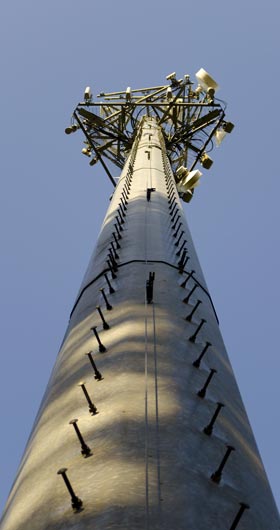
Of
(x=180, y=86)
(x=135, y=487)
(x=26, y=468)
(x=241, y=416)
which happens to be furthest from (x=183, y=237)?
(x=180, y=86)

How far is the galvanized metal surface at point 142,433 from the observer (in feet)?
10.6

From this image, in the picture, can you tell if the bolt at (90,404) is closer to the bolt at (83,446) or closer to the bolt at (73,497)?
the bolt at (83,446)

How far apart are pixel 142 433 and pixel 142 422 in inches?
5.6

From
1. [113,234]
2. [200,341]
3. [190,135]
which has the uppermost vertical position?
[190,135]

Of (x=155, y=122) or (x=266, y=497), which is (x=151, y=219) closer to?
(x=266, y=497)

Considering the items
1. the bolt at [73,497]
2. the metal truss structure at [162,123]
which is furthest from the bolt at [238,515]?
the metal truss structure at [162,123]

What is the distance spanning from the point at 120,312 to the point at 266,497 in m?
2.51

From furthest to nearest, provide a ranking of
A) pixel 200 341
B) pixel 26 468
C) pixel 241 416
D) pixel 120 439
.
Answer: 1. pixel 200 341
2. pixel 241 416
3. pixel 26 468
4. pixel 120 439

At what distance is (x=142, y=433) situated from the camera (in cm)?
382

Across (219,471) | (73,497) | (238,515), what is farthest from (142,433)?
(238,515)

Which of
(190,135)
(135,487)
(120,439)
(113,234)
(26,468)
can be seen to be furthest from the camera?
(190,135)

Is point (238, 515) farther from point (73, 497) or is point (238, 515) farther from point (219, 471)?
point (73, 497)

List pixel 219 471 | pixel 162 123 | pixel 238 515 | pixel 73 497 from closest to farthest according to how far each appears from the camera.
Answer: pixel 238 515, pixel 73 497, pixel 219 471, pixel 162 123

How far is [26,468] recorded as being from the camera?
435 cm
